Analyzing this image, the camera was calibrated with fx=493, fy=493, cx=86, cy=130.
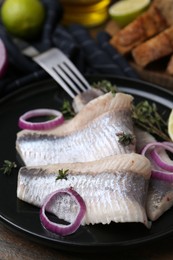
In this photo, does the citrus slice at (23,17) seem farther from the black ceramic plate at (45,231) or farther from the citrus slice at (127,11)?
the black ceramic plate at (45,231)

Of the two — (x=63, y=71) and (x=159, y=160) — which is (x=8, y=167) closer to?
(x=159, y=160)

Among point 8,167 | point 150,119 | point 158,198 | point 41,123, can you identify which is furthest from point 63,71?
point 158,198

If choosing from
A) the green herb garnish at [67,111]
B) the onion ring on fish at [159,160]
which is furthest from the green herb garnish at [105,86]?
the onion ring on fish at [159,160]

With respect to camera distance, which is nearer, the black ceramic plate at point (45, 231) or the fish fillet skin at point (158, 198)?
the black ceramic plate at point (45, 231)

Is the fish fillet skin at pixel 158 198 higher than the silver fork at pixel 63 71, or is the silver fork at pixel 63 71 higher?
the silver fork at pixel 63 71

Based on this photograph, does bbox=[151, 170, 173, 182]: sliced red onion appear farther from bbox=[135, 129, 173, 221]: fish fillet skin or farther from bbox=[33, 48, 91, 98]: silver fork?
bbox=[33, 48, 91, 98]: silver fork

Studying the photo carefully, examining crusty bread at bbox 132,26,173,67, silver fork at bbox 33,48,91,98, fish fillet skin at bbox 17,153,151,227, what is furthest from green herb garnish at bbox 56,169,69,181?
A: crusty bread at bbox 132,26,173,67
